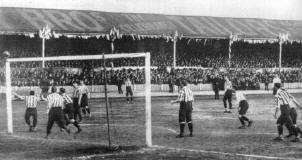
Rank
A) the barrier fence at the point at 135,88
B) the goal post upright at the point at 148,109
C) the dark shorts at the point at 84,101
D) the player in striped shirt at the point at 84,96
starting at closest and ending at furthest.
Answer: the goal post upright at the point at 148,109 → the player in striped shirt at the point at 84,96 → the dark shorts at the point at 84,101 → the barrier fence at the point at 135,88

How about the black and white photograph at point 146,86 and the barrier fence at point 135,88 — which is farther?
the barrier fence at point 135,88

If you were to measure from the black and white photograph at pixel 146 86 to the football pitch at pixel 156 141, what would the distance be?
3 centimetres

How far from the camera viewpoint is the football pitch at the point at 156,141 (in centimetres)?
1274

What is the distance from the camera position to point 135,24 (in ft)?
144

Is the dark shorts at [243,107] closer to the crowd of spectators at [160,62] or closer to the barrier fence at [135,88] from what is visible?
the crowd of spectators at [160,62]

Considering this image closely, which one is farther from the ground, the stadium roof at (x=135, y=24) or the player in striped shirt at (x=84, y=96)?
the stadium roof at (x=135, y=24)

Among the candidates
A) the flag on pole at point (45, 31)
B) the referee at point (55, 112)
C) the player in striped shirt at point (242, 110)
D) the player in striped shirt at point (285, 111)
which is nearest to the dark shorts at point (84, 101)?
the referee at point (55, 112)

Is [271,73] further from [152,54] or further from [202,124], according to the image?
[202,124]

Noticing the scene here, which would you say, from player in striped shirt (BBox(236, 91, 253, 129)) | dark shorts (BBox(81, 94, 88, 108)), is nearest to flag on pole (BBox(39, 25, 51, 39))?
dark shorts (BBox(81, 94, 88, 108))

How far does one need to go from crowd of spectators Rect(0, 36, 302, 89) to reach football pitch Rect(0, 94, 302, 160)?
534 inches

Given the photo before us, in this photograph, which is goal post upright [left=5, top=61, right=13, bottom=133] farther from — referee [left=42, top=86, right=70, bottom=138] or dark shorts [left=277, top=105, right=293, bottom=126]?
dark shorts [left=277, top=105, right=293, bottom=126]

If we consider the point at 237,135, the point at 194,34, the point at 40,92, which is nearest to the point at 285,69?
the point at 194,34

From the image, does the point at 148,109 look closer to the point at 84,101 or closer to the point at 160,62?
the point at 84,101

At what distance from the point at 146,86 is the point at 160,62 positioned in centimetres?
2811
